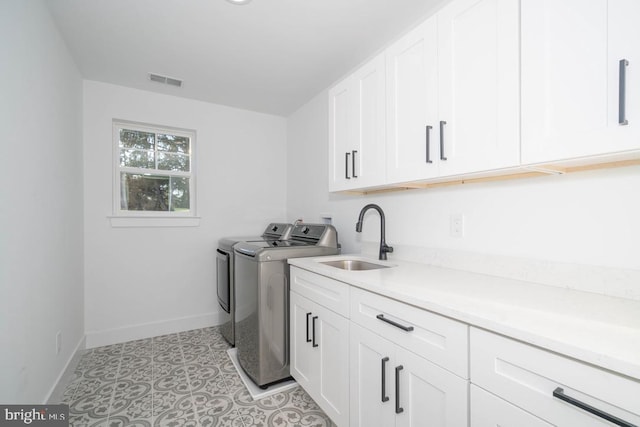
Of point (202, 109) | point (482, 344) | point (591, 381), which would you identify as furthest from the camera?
point (202, 109)

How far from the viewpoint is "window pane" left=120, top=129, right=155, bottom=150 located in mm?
2797

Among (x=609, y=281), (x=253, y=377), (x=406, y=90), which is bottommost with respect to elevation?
(x=253, y=377)

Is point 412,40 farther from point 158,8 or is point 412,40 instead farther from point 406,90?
point 158,8

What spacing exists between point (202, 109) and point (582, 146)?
10.4ft

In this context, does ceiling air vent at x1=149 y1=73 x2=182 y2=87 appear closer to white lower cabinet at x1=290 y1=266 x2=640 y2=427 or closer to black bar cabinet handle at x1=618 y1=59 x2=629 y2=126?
white lower cabinet at x1=290 y1=266 x2=640 y2=427

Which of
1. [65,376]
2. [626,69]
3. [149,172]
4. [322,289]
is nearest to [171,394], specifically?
[65,376]

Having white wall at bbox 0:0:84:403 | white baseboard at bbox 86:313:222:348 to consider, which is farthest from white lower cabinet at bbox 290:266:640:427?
white baseboard at bbox 86:313:222:348

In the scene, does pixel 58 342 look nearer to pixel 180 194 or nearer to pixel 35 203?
pixel 35 203

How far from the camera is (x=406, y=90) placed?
1494mm

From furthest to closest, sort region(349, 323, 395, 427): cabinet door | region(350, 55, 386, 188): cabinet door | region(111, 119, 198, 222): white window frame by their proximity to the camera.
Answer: region(111, 119, 198, 222): white window frame
region(350, 55, 386, 188): cabinet door
region(349, 323, 395, 427): cabinet door

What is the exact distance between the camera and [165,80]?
2586 millimetres

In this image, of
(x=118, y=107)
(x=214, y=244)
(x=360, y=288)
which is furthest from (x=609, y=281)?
(x=118, y=107)

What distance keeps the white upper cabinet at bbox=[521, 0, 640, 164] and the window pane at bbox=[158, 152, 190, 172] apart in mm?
3004

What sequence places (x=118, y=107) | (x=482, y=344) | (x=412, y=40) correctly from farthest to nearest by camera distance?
1. (x=118, y=107)
2. (x=412, y=40)
3. (x=482, y=344)
